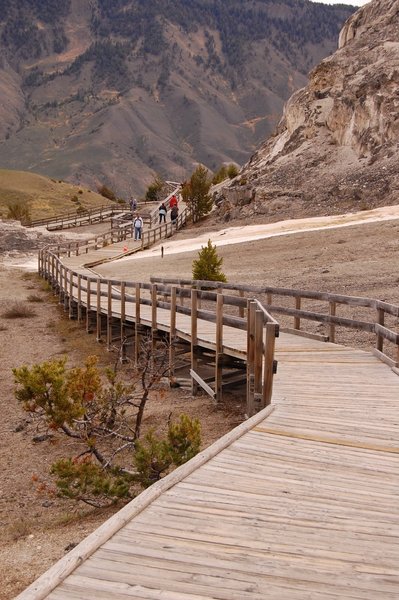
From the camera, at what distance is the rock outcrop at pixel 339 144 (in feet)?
133

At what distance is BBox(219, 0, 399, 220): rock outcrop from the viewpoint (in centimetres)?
4066

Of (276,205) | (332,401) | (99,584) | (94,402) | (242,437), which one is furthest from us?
(276,205)

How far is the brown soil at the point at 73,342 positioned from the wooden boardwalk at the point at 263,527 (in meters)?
1.94

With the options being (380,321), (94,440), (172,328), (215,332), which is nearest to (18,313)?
(172,328)

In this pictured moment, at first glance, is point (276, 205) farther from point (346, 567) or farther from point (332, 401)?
point (346, 567)

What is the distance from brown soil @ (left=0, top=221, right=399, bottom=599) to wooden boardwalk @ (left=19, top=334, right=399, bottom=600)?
1.94 meters

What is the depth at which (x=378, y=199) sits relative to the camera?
3784cm

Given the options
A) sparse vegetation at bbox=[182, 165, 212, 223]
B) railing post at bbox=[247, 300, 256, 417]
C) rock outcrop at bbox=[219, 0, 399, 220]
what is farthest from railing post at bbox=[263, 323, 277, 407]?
sparse vegetation at bbox=[182, 165, 212, 223]

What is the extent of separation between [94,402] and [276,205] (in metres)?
35.3

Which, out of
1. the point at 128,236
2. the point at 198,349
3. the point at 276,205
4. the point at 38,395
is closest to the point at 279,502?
the point at 38,395

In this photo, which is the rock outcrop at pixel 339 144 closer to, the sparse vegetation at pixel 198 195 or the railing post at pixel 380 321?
the sparse vegetation at pixel 198 195

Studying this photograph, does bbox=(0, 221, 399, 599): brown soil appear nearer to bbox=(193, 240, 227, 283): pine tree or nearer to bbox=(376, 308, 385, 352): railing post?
bbox=(193, 240, 227, 283): pine tree

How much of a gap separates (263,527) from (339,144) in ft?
155

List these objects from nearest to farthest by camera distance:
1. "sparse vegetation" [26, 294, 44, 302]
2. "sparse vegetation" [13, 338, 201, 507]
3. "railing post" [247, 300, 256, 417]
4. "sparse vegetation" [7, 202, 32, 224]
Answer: "sparse vegetation" [13, 338, 201, 507] < "railing post" [247, 300, 256, 417] < "sparse vegetation" [26, 294, 44, 302] < "sparse vegetation" [7, 202, 32, 224]
